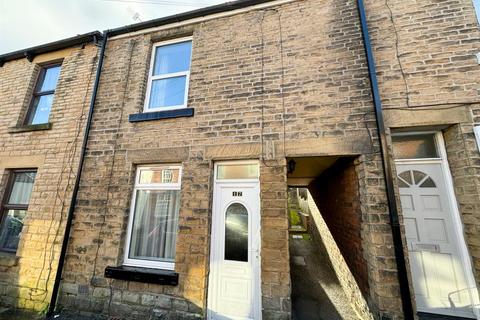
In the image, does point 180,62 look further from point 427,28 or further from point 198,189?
point 427,28

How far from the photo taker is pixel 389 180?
9.56 feet

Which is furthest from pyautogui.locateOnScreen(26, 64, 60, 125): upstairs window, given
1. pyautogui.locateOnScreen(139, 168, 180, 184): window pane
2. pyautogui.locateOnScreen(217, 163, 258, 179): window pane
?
pyautogui.locateOnScreen(217, 163, 258, 179): window pane

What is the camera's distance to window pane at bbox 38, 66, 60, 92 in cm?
533

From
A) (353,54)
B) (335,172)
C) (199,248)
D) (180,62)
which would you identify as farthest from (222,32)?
(199,248)

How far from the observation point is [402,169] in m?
3.38

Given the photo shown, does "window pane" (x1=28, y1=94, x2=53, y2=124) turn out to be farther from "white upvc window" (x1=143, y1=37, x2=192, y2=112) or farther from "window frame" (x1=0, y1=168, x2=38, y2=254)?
"white upvc window" (x1=143, y1=37, x2=192, y2=112)

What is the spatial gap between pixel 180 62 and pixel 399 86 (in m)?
4.23

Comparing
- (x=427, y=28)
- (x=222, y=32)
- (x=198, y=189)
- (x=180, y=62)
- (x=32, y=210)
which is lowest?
(x=32, y=210)

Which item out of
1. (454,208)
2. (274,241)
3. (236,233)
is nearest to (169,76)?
(236,233)

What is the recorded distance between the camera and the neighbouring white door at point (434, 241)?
2.94 m

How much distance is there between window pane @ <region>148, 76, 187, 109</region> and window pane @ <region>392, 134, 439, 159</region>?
405 centimetres

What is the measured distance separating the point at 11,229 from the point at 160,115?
4.26m

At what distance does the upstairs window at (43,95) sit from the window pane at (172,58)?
293cm

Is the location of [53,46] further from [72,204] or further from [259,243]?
[259,243]
